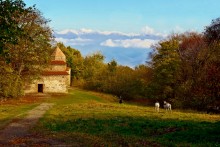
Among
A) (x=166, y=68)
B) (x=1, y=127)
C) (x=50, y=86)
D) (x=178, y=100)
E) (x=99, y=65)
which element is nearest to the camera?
(x=1, y=127)

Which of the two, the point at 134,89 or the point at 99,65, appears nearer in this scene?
the point at 134,89

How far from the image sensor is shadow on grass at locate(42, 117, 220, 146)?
21844 mm

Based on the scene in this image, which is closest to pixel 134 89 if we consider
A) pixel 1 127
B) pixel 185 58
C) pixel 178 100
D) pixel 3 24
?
pixel 185 58

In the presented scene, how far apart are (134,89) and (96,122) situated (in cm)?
6043

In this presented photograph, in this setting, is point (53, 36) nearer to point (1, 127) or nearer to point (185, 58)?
point (185, 58)

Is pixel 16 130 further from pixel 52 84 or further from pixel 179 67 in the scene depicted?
pixel 52 84

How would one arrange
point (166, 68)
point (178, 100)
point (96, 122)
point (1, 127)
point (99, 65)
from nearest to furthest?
point (1, 127) < point (96, 122) < point (178, 100) < point (166, 68) < point (99, 65)

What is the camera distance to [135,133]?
90.4ft

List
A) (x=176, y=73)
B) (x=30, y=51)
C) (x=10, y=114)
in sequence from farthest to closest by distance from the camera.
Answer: (x=176, y=73) < (x=30, y=51) < (x=10, y=114)

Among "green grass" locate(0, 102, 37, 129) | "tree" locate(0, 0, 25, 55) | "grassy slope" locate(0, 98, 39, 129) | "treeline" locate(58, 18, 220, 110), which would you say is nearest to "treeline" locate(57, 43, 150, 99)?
"treeline" locate(58, 18, 220, 110)

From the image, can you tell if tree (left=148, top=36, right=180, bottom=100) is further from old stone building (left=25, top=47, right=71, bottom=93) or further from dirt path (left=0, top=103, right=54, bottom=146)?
dirt path (left=0, top=103, right=54, bottom=146)

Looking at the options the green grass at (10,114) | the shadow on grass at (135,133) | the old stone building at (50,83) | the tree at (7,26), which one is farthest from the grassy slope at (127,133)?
the old stone building at (50,83)

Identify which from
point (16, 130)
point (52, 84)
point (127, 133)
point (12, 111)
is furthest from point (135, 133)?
point (52, 84)

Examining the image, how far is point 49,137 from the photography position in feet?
81.9
